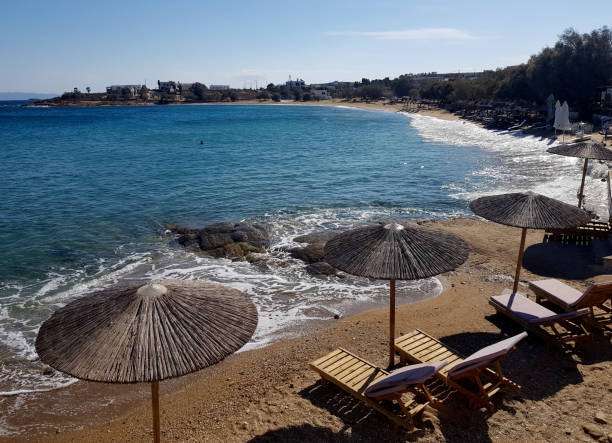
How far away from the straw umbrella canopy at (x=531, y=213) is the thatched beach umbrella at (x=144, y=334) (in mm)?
5510

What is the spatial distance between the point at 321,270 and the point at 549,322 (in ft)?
21.3

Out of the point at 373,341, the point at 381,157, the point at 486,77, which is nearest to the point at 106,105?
the point at 486,77

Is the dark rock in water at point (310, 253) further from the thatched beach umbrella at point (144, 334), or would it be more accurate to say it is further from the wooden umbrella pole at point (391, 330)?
the thatched beach umbrella at point (144, 334)

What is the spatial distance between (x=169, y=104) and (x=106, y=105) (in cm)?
2440

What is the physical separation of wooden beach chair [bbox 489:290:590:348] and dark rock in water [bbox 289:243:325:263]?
6415 mm

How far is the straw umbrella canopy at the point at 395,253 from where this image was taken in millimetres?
6289

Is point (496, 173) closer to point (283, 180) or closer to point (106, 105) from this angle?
point (283, 180)

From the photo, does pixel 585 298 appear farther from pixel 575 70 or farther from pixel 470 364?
pixel 575 70

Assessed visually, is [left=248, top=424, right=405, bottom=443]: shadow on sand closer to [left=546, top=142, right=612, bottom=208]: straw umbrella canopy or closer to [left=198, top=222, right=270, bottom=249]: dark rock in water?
[left=198, top=222, right=270, bottom=249]: dark rock in water

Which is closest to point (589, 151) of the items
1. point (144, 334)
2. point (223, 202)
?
point (144, 334)

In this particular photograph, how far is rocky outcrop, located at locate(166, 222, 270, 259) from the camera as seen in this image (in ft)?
49.0

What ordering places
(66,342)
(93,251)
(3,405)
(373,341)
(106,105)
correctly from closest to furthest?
(66,342) < (3,405) < (373,341) < (93,251) < (106,105)

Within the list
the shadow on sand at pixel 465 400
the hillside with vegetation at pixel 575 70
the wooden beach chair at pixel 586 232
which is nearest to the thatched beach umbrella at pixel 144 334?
the shadow on sand at pixel 465 400

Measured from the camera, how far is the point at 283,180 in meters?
28.0
